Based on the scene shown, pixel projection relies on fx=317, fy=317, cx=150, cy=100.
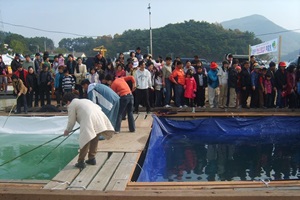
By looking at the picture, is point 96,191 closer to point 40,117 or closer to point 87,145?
point 87,145

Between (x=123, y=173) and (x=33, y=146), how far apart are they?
424 cm

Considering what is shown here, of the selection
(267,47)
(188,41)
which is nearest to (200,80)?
(267,47)

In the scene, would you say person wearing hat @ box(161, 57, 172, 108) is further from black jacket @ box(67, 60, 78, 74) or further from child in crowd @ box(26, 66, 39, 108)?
child in crowd @ box(26, 66, 39, 108)

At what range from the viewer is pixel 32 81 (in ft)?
35.6

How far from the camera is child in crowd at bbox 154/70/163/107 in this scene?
10.5m

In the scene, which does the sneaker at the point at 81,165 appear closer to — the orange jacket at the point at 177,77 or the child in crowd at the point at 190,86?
the orange jacket at the point at 177,77

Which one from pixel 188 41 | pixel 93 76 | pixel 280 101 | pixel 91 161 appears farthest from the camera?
pixel 188 41

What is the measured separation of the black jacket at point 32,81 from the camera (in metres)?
10.8

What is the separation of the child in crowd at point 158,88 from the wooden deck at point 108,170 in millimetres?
3268

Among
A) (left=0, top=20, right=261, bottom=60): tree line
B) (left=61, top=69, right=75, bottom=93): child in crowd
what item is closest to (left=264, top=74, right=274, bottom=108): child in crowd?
(left=61, top=69, right=75, bottom=93): child in crowd

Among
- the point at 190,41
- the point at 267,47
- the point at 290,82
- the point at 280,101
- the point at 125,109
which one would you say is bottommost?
the point at 280,101

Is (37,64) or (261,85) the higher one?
(37,64)

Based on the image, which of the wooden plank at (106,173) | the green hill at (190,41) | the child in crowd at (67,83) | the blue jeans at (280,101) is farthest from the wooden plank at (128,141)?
the green hill at (190,41)

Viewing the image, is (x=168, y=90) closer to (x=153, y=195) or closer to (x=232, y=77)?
(x=232, y=77)
